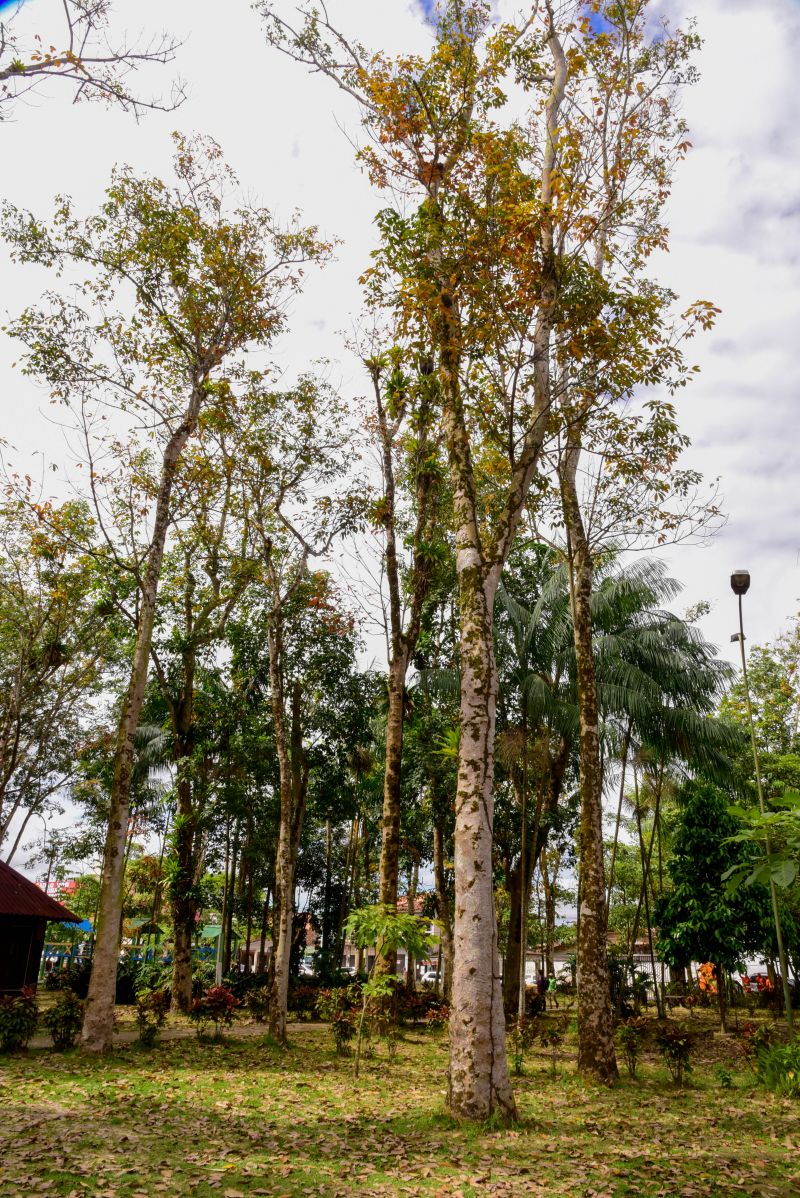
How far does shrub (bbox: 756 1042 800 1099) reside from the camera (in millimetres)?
9789

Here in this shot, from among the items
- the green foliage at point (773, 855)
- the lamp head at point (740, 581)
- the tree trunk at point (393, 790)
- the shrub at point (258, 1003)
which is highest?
the lamp head at point (740, 581)

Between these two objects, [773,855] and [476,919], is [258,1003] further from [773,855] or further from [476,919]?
[773,855]

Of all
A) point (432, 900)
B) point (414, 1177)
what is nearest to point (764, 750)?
point (432, 900)

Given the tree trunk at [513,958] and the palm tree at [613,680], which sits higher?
the palm tree at [613,680]

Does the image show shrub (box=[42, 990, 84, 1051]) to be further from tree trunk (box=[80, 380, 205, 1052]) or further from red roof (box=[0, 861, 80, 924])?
red roof (box=[0, 861, 80, 924])

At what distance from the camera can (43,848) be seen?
1132 inches

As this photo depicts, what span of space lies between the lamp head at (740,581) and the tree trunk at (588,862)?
235cm

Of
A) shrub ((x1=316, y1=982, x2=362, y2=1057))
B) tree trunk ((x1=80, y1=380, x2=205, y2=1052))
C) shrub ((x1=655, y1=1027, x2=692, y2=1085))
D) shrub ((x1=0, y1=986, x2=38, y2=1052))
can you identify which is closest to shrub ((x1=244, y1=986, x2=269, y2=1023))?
shrub ((x1=316, y1=982, x2=362, y2=1057))

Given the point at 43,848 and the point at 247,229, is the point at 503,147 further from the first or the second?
the point at 43,848

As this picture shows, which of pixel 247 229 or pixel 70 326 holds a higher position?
pixel 247 229

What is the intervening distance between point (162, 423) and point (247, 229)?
14.2 feet

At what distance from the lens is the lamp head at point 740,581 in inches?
483

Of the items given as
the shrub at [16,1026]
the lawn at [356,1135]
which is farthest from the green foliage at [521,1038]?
the shrub at [16,1026]

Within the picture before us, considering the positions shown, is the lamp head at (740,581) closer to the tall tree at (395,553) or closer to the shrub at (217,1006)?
the tall tree at (395,553)
